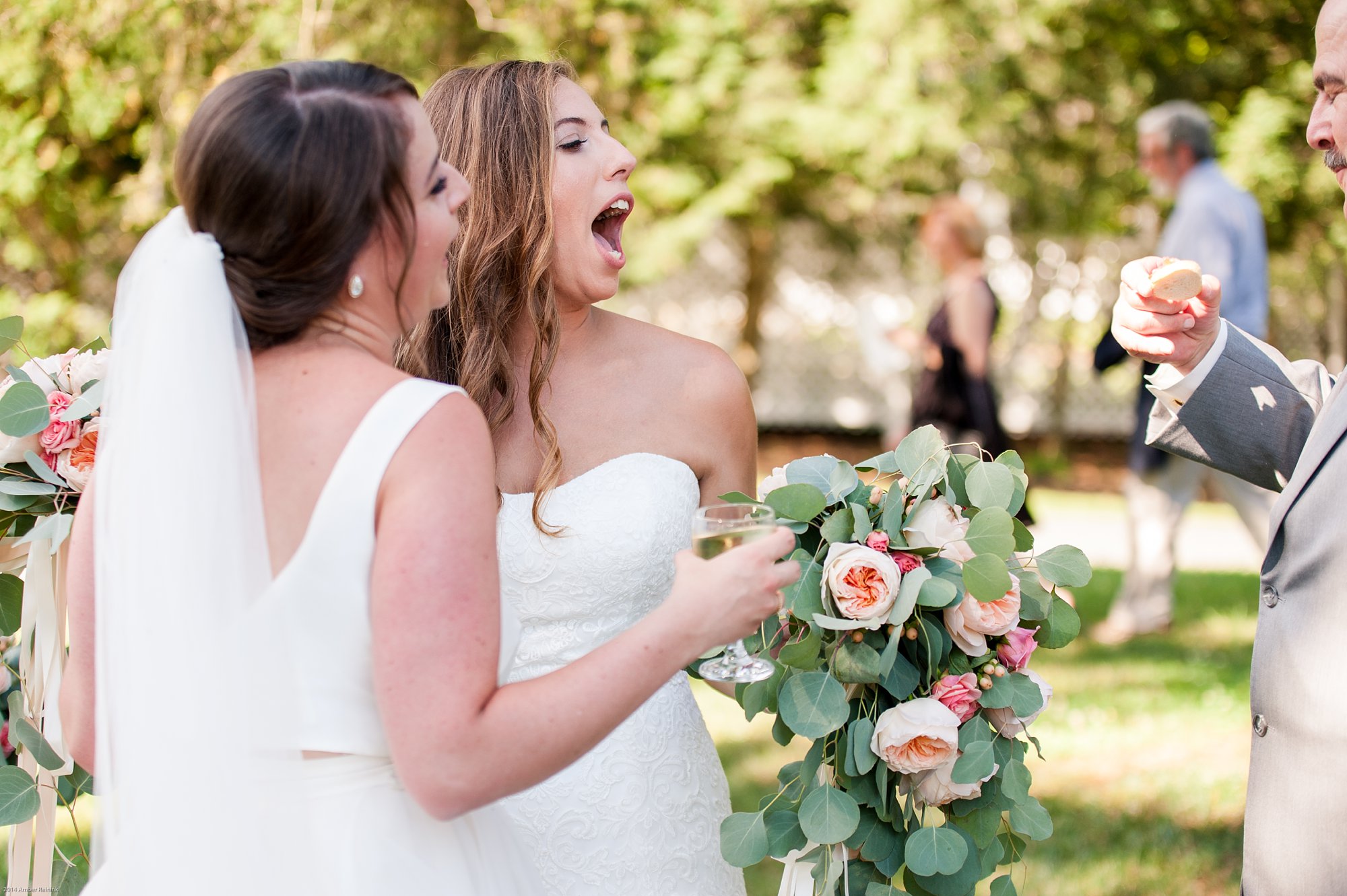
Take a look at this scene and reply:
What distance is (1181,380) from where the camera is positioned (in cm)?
243

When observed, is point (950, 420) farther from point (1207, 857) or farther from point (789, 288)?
point (789, 288)

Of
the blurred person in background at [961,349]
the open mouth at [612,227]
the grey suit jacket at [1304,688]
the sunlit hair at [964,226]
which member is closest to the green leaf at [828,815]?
the grey suit jacket at [1304,688]

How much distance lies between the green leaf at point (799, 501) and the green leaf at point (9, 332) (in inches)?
59.8

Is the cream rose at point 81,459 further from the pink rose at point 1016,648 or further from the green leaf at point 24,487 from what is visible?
the pink rose at point 1016,648

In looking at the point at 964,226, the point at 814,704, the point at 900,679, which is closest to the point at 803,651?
the point at 814,704

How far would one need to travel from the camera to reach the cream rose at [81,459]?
7.38 feet

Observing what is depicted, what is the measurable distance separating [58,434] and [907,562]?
158 cm

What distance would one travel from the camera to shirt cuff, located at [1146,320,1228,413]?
7.93 ft

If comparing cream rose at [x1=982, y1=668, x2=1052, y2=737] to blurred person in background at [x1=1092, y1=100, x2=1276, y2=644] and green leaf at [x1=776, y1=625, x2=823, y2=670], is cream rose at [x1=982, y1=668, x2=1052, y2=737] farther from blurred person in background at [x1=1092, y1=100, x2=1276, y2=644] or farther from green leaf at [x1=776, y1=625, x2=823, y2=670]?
blurred person in background at [x1=1092, y1=100, x2=1276, y2=644]

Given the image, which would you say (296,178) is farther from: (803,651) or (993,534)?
(993,534)

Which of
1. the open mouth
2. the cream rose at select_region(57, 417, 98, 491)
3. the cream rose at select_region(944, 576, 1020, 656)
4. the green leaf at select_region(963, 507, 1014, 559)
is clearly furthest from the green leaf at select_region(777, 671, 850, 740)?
the cream rose at select_region(57, 417, 98, 491)

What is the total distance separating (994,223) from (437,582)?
1398cm

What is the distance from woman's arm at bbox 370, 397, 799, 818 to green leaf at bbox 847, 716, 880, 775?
537 millimetres

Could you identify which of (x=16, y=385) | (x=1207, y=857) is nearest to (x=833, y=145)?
(x=1207, y=857)
